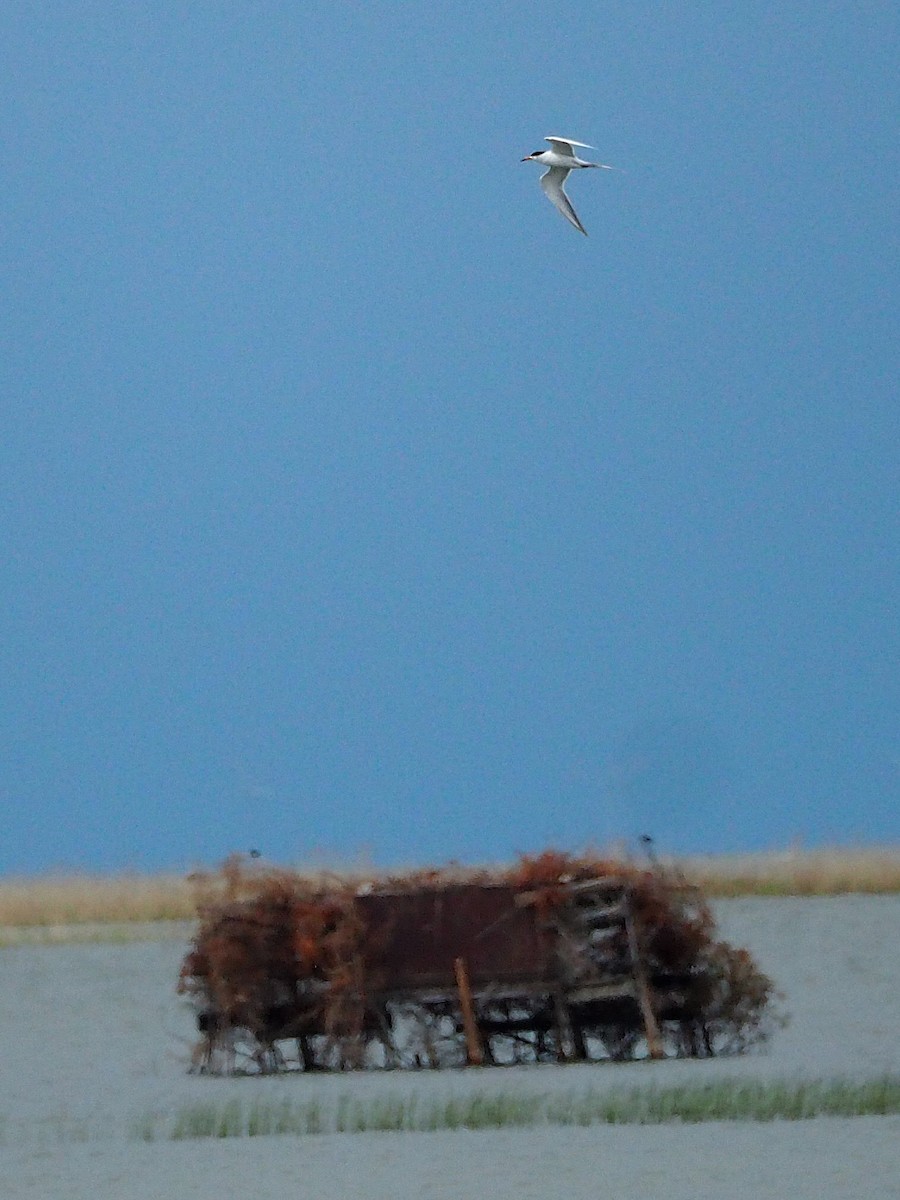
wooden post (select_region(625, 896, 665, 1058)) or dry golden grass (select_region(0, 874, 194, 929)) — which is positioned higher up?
dry golden grass (select_region(0, 874, 194, 929))

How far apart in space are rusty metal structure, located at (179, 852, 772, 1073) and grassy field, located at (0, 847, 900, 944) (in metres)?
20.1

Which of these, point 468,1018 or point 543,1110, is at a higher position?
point 468,1018

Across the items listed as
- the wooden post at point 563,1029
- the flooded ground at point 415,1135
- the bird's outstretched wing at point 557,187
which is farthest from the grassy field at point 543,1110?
the bird's outstretched wing at point 557,187

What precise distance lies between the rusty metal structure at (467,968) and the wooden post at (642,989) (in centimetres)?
2

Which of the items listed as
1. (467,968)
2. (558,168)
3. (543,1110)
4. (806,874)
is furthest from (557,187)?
(806,874)

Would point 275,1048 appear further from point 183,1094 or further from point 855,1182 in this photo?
point 855,1182

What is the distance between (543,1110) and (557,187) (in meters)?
8.00

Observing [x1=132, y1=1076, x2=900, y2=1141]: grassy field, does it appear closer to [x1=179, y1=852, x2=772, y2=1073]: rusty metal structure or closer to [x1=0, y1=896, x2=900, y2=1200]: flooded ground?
[x1=0, y1=896, x2=900, y2=1200]: flooded ground

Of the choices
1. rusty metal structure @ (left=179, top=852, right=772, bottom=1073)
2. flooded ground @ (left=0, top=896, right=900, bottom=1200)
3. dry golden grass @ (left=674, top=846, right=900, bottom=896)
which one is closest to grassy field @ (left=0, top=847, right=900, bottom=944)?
dry golden grass @ (left=674, top=846, right=900, bottom=896)

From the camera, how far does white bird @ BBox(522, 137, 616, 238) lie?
2219cm

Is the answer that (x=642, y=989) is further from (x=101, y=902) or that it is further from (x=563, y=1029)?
(x=101, y=902)

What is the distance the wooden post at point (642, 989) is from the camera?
21.0 meters

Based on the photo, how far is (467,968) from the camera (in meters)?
21.0

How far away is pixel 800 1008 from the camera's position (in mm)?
27422
